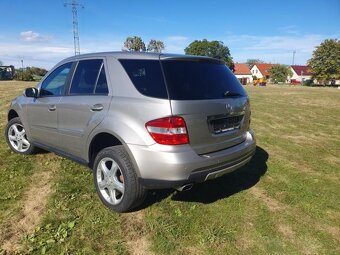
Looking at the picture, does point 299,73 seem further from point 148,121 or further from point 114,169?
point 148,121

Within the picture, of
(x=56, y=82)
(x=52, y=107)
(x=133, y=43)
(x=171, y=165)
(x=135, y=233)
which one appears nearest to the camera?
(x=171, y=165)

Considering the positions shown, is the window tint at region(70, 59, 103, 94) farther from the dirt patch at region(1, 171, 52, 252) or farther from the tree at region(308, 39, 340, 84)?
the tree at region(308, 39, 340, 84)

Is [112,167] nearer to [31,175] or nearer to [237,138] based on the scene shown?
[237,138]

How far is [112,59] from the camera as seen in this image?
3.89m

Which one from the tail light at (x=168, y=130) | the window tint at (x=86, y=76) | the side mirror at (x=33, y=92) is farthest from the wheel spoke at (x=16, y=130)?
the tail light at (x=168, y=130)

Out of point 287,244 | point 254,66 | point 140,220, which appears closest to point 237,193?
point 287,244

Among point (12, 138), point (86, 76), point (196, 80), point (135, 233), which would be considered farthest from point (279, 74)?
point (135, 233)

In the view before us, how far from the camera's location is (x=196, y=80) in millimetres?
3605

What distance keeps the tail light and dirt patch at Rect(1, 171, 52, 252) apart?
5.51 feet

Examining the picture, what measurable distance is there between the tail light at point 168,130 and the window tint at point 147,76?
268 mm

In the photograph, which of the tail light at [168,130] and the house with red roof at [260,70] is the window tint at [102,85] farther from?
the house with red roof at [260,70]

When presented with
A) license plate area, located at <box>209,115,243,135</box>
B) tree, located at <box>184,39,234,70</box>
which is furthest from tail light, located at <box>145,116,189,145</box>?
tree, located at <box>184,39,234,70</box>

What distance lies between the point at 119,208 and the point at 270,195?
214 centimetres

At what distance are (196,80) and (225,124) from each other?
63 cm
